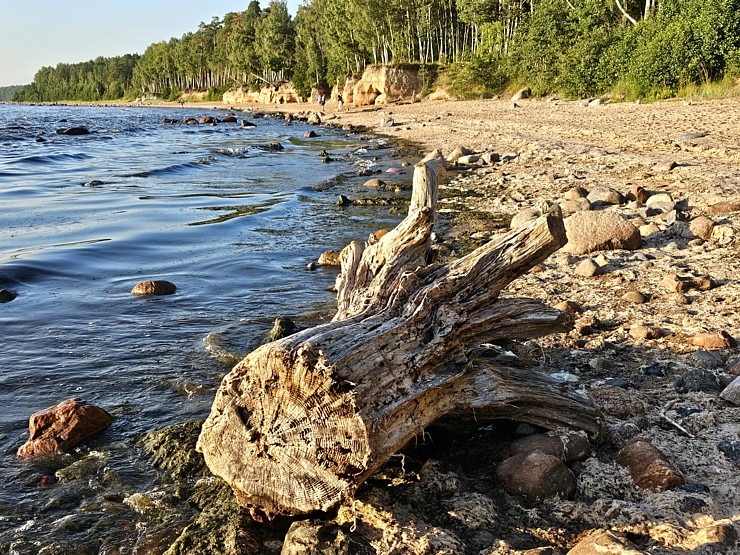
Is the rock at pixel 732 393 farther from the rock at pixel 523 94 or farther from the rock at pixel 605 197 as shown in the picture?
the rock at pixel 523 94

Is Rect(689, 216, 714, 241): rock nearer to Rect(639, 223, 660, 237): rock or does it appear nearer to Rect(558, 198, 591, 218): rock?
Rect(639, 223, 660, 237): rock

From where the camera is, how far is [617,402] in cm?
362

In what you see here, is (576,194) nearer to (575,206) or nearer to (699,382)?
(575,206)

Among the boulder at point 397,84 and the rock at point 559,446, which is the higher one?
the boulder at point 397,84

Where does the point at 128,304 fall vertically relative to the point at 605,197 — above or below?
below

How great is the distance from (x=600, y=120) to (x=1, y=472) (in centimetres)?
1973

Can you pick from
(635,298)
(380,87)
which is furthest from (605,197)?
(380,87)

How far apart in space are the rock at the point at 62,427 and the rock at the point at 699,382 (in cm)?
379

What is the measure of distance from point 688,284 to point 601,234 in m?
1.63

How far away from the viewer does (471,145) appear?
19.5 metres

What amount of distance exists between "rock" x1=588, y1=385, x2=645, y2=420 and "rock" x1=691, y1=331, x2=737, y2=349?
105 cm

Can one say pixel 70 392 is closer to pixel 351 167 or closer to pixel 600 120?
pixel 351 167

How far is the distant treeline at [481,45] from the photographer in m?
21.5

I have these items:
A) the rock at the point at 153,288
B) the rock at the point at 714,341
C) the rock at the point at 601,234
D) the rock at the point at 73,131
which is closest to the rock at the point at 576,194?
the rock at the point at 601,234
